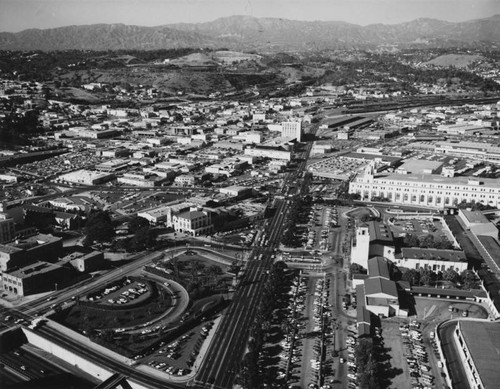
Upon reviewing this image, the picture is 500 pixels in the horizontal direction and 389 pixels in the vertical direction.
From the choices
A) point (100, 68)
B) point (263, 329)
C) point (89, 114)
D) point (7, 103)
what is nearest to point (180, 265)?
point (263, 329)

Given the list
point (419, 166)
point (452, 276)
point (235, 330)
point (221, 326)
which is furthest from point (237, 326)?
point (419, 166)

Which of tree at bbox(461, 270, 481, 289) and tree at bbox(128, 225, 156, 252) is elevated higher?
tree at bbox(128, 225, 156, 252)

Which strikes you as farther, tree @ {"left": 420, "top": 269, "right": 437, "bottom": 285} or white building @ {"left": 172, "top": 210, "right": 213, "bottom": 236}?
white building @ {"left": 172, "top": 210, "right": 213, "bottom": 236}

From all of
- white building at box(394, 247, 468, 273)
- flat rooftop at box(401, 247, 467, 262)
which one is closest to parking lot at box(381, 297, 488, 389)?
white building at box(394, 247, 468, 273)

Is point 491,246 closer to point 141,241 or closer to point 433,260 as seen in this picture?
point 433,260

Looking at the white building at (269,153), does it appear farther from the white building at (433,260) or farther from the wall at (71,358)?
the wall at (71,358)

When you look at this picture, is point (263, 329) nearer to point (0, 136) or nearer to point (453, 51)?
point (0, 136)

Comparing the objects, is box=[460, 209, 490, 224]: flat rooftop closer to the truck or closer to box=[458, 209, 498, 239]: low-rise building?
box=[458, 209, 498, 239]: low-rise building
